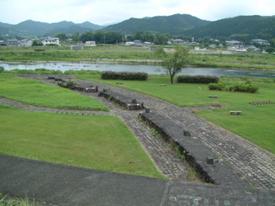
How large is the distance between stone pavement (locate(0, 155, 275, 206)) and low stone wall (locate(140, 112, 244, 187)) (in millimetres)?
Answer: 1449

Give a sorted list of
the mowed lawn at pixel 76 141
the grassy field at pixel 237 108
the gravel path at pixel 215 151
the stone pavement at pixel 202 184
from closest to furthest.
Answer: the stone pavement at pixel 202 184
the gravel path at pixel 215 151
the mowed lawn at pixel 76 141
the grassy field at pixel 237 108

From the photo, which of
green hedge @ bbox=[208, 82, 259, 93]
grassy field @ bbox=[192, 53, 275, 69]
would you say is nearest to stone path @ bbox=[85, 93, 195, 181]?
green hedge @ bbox=[208, 82, 259, 93]

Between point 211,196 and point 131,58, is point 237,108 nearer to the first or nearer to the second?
point 211,196

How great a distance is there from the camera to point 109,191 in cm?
1039

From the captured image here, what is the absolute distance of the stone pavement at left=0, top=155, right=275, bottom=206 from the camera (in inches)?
385

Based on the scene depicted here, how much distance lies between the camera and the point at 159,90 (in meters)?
36.6

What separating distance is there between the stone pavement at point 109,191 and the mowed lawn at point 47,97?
14619 millimetres

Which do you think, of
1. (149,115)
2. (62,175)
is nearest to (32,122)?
(149,115)

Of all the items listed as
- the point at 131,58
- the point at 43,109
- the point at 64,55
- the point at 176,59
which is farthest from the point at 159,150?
the point at 64,55

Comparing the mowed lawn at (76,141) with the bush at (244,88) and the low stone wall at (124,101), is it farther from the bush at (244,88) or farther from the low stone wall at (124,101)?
the bush at (244,88)

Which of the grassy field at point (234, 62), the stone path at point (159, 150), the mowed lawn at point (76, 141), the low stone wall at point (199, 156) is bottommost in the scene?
the grassy field at point (234, 62)

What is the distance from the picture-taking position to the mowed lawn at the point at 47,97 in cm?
2673

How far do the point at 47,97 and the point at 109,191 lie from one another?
2090cm

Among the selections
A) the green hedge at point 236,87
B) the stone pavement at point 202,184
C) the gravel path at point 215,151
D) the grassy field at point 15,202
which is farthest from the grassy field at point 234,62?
the grassy field at point 15,202
